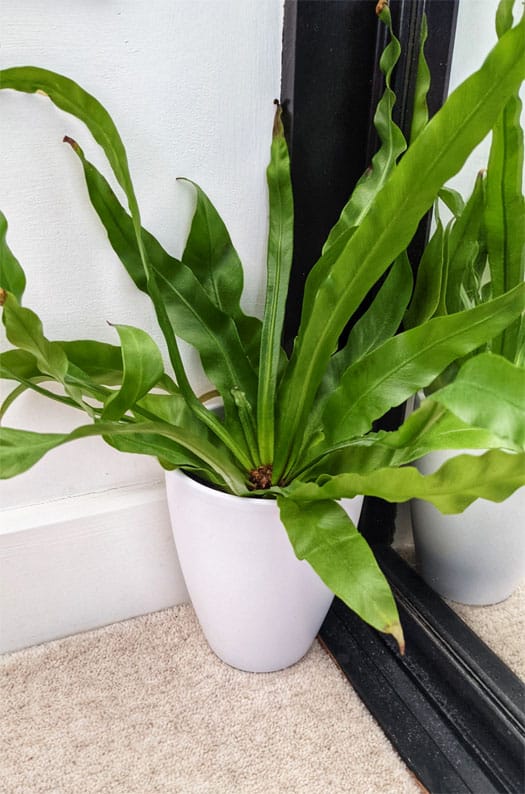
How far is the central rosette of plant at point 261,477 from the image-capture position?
733 millimetres

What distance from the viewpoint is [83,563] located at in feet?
2.76

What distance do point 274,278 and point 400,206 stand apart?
0.24 m

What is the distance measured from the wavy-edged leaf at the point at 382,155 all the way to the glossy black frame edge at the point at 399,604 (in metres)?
0.05

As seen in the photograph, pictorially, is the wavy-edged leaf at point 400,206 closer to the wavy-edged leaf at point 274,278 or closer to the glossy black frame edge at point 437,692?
the wavy-edged leaf at point 274,278

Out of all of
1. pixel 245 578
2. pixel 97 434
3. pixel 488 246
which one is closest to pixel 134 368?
pixel 97 434

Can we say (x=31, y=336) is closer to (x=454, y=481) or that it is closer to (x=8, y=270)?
(x=8, y=270)

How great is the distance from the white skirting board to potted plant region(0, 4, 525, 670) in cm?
11

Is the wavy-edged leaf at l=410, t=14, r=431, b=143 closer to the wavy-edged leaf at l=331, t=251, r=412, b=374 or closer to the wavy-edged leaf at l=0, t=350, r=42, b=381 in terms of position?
the wavy-edged leaf at l=331, t=251, r=412, b=374

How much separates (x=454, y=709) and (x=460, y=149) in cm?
57

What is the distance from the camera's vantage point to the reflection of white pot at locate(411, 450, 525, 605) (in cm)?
72

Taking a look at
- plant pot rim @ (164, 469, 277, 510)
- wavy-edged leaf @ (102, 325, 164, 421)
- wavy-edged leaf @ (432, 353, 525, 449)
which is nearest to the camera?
wavy-edged leaf @ (432, 353, 525, 449)

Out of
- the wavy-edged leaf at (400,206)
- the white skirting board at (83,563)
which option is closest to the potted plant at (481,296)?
the wavy-edged leaf at (400,206)

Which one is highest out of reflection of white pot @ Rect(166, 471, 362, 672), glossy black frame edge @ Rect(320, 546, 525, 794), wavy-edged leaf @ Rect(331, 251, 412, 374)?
wavy-edged leaf @ Rect(331, 251, 412, 374)

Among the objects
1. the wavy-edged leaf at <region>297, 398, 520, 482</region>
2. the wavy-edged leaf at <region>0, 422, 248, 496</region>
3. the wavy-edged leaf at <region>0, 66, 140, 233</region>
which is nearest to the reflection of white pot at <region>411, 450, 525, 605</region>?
the wavy-edged leaf at <region>297, 398, 520, 482</region>
